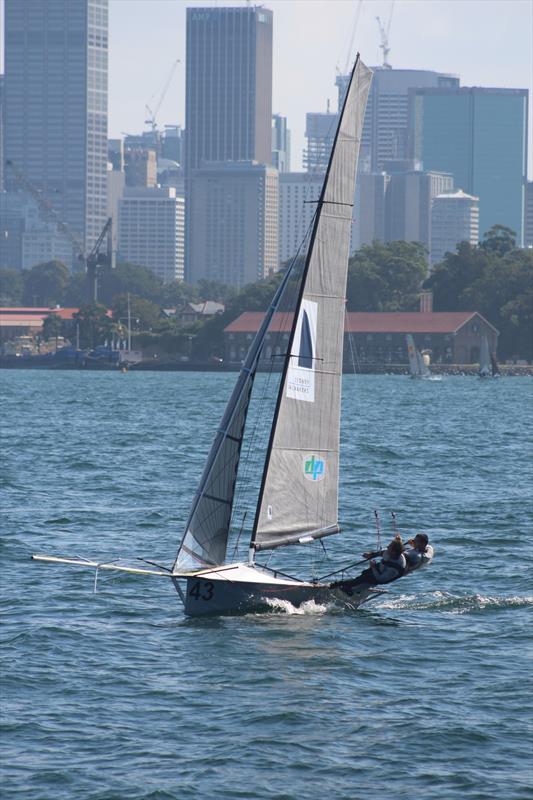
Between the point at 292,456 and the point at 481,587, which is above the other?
the point at 292,456

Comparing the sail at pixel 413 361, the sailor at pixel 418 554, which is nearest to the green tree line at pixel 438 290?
the sail at pixel 413 361

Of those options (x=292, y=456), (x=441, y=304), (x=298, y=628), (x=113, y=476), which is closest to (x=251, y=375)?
(x=292, y=456)

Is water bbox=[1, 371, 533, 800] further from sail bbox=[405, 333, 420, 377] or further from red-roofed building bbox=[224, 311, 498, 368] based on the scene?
red-roofed building bbox=[224, 311, 498, 368]

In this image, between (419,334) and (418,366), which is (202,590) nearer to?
(418,366)

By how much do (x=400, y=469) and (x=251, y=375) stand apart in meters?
27.8

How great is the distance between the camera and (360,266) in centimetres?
18988

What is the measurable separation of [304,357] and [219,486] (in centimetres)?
214

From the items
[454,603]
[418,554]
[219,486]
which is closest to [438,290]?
[454,603]

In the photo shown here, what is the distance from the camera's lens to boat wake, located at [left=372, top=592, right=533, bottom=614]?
77.5 feet

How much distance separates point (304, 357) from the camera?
21.9m

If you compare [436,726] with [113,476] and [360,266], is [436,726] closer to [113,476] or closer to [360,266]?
[113,476]

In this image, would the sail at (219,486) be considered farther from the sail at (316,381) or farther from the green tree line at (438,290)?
the green tree line at (438,290)

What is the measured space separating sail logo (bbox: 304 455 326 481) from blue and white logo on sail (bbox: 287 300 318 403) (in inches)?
33.2

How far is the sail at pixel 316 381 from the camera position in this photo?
851 inches
